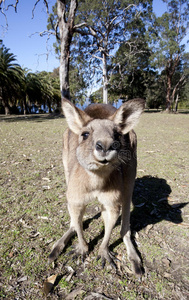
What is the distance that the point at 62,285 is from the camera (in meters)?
1.62

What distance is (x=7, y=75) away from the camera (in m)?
15.2

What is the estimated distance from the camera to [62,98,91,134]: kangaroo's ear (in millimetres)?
1782

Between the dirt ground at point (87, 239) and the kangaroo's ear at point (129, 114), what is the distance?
1.34 meters

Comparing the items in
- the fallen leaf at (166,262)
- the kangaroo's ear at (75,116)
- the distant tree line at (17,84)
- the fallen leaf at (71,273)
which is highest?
the distant tree line at (17,84)

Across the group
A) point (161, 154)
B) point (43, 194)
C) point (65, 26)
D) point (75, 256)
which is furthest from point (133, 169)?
point (65, 26)

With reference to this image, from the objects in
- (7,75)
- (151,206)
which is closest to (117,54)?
(7,75)

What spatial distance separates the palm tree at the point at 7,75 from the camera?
15.2 m

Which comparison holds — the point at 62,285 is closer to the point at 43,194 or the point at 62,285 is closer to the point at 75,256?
the point at 75,256

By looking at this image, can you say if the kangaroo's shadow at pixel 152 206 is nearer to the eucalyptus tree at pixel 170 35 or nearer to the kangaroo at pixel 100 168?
the kangaroo at pixel 100 168

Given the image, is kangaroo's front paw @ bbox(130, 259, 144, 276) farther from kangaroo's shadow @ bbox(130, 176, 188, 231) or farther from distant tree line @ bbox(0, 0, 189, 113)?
distant tree line @ bbox(0, 0, 189, 113)

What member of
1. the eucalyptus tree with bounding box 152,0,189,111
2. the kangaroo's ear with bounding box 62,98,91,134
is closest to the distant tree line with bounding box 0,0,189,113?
the eucalyptus tree with bounding box 152,0,189,111

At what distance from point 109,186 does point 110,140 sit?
1.75ft

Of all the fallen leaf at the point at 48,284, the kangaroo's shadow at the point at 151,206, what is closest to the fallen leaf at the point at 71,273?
the fallen leaf at the point at 48,284

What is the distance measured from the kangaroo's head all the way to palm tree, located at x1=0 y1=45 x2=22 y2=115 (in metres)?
15.6
